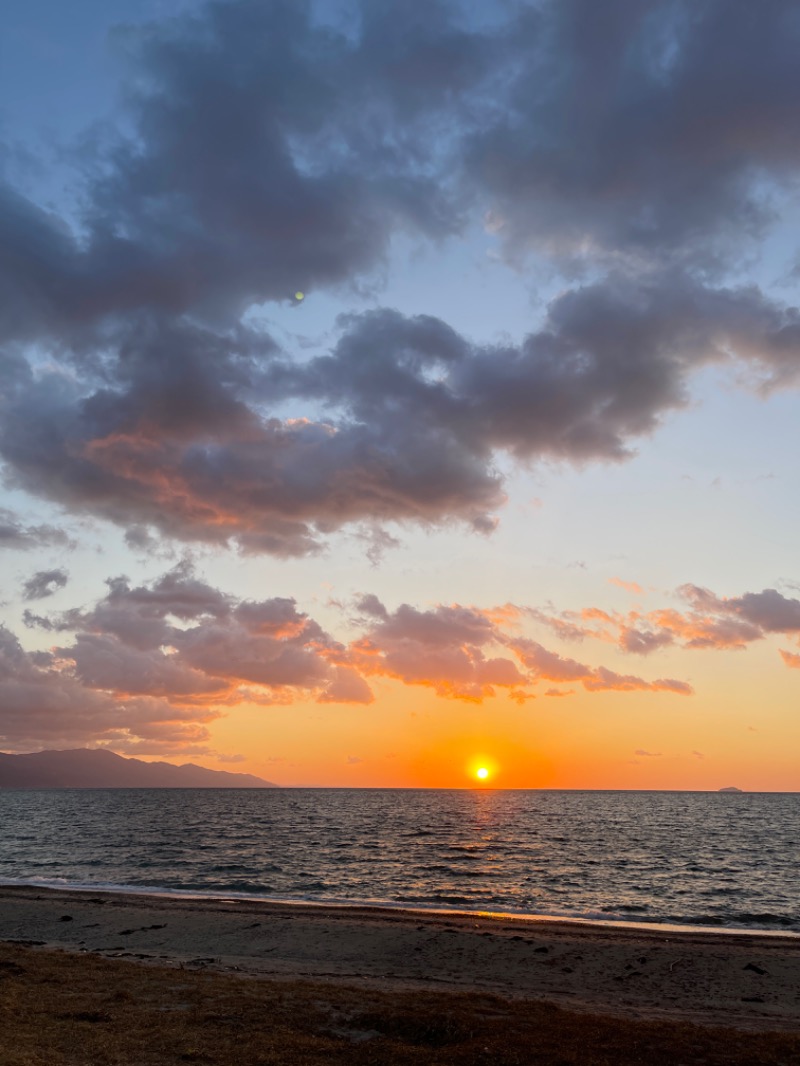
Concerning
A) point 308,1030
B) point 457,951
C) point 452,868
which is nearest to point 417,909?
point 457,951

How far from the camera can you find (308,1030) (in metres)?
15.5

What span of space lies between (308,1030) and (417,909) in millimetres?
26175

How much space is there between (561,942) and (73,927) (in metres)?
21.4

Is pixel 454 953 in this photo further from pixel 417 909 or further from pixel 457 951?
pixel 417 909

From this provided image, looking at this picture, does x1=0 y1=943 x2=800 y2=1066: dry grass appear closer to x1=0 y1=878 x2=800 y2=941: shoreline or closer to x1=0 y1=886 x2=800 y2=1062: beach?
x1=0 y1=886 x2=800 y2=1062: beach

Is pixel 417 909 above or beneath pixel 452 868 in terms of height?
above

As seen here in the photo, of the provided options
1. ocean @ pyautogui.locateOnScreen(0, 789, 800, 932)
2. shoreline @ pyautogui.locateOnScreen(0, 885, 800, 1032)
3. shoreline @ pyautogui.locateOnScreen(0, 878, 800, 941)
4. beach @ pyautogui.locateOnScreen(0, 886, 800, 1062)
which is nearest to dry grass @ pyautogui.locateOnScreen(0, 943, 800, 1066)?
beach @ pyautogui.locateOnScreen(0, 886, 800, 1062)

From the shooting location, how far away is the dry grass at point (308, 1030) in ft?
43.9

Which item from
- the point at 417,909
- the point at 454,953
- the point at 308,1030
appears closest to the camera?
the point at 308,1030

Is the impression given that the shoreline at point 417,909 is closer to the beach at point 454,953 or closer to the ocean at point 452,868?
the ocean at point 452,868

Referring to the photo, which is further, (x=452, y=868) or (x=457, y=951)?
(x=452, y=868)

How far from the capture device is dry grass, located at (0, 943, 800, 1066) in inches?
526

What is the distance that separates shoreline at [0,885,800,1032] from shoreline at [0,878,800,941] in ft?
1.50

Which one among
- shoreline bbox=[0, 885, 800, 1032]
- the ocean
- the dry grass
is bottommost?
the ocean
